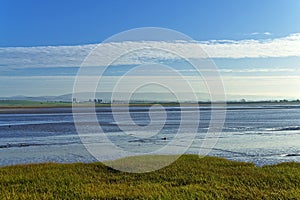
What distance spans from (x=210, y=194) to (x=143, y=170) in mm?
6776

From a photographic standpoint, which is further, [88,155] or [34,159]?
[88,155]

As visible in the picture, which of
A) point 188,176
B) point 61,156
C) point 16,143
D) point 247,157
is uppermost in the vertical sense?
point 188,176

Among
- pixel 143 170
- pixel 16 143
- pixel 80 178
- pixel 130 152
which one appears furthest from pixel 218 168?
pixel 16 143

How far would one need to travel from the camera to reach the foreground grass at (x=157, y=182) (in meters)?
17.2

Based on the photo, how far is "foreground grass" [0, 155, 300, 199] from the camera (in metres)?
17.2

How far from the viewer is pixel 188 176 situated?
21.2 meters

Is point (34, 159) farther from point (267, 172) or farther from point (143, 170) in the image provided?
point (267, 172)

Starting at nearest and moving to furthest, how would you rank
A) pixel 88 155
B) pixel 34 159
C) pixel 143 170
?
pixel 143 170
pixel 34 159
pixel 88 155

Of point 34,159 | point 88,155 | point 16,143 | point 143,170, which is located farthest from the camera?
point 16,143

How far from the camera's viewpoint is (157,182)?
20.4m

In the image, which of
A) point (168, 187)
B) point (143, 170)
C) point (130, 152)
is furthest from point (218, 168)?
point (130, 152)

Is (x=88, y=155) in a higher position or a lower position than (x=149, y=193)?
lower

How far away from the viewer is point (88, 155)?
32906 millimetres

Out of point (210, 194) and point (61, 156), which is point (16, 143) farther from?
point (210, 194)
